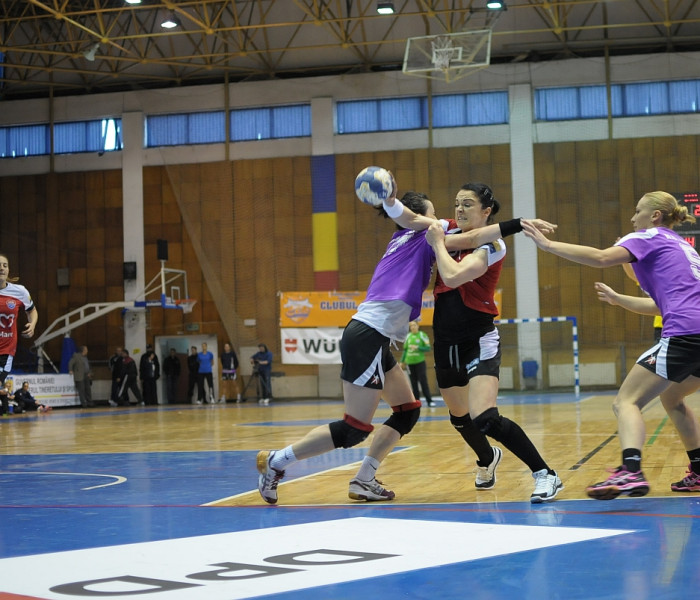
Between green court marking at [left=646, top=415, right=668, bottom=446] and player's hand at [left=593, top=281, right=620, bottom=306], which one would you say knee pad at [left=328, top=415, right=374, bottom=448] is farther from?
green court marking at [left=646, top=415, right=668, bottom=446]

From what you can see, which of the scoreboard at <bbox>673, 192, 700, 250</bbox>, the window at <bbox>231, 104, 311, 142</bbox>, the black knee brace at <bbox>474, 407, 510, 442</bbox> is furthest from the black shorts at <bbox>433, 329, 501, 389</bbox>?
the window at <bbox>231, 104, 311, 142</bbox>

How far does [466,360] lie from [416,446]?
4245 mm

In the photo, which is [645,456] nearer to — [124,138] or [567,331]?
[567,331]

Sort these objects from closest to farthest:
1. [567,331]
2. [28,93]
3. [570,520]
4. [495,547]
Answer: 1. [495,547]
2. [570,520]
3. [567,331]
4. [28,93]

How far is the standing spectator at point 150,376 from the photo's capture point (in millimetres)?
27391

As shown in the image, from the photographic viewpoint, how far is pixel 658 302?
522cm

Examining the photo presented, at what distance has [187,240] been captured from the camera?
Result: 2905 centimetres

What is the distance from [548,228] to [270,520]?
7.47 ft

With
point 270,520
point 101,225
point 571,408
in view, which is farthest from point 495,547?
point 101,225

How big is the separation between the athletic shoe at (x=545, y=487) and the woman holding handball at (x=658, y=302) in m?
0.34

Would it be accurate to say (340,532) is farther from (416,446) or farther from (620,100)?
(620,100)

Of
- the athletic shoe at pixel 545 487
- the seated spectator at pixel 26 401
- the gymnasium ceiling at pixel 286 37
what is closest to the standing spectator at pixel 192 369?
the seated spectator at pixel 26 401

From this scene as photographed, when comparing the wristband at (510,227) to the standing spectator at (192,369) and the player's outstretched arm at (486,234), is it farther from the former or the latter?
the standing spectator at (192,369)

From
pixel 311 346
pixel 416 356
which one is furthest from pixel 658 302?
pixel 311 346
